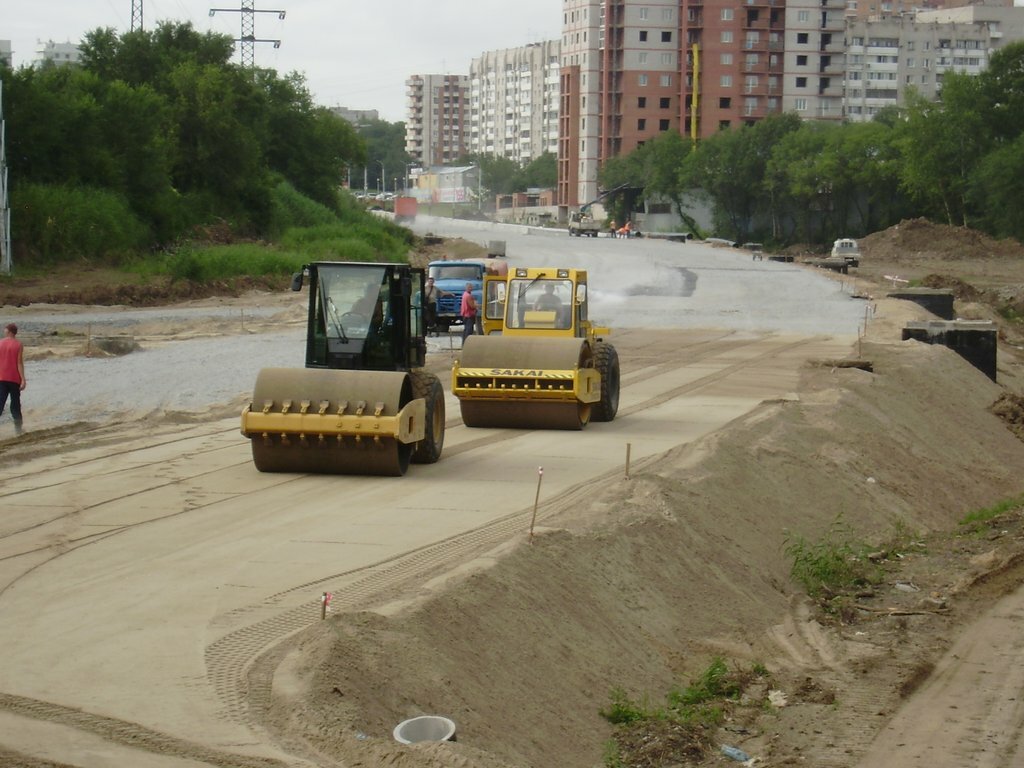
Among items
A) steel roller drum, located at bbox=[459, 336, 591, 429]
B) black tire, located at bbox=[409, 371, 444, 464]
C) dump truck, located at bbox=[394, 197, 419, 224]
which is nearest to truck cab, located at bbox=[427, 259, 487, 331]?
steel roller drum, located at bbox=[459, 336, 591, 429]

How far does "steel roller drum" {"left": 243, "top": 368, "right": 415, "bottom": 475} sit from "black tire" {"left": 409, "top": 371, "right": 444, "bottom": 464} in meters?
0.73

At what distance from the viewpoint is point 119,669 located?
29.2 ft

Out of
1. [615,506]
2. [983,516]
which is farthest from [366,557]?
[983,516]

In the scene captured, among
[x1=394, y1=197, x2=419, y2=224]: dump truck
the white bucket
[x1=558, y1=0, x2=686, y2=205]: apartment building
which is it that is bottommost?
the white bucket

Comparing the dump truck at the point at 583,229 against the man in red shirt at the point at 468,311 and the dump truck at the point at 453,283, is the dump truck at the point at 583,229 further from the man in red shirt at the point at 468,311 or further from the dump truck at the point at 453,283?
the man in red shirt at the point at 468,311

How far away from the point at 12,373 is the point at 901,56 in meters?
172

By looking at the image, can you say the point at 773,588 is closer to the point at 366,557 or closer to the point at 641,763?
the point at 366,557

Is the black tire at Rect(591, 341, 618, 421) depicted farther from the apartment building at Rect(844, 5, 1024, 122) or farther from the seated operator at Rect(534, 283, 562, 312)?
the apartment building at Rect(844, 5, 1024, 122)

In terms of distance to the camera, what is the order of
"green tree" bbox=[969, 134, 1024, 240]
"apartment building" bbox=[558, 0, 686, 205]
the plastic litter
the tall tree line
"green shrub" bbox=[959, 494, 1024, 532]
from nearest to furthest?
the plastic litter < "green shrub" bbox=[959, 494, 1024, 532] < the tall tree line < "green tree" bbox=[969, 134, 1024, 240] < "apartment building" bbox=[558, 0, 686, 205]

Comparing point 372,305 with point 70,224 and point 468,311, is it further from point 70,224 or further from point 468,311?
point 70,224

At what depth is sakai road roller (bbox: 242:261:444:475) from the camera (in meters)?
15.8

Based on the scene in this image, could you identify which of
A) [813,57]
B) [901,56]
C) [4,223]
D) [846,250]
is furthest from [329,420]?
[901,56]

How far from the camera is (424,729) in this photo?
25.1ft

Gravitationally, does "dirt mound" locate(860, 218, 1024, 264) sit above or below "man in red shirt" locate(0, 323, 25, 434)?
below
